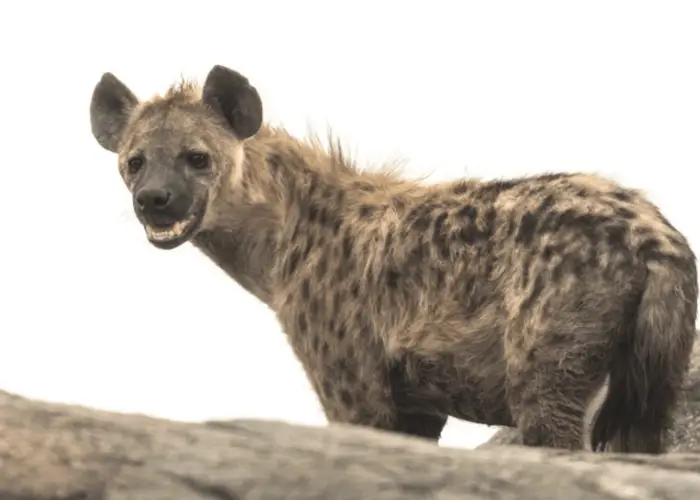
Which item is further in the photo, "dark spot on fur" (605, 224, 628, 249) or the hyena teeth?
the hyena teeth

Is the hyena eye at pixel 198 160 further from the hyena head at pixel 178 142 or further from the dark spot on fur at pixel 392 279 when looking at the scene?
the dark spot on fur at pixel 392 279

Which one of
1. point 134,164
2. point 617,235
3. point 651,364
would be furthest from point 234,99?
point 651,364

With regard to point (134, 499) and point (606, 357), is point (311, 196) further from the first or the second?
point (134, 499)

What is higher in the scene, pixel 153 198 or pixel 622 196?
pixel 622 196

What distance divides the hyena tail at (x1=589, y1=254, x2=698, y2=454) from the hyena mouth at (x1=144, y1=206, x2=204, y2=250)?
1.43m

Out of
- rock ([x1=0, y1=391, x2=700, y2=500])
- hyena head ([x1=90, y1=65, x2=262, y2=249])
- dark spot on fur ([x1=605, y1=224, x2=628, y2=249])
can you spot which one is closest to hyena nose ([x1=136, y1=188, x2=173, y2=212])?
hyena head ([x1=90, y1=65, x2=262, y2=249])

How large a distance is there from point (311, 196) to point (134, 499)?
184 centimetres

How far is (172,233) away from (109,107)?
2.23 ft

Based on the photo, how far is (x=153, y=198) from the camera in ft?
12.1

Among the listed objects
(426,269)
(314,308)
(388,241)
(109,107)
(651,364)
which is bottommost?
(651,364)

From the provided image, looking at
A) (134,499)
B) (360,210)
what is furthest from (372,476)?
(360,210)

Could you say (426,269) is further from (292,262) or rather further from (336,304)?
(292,262)

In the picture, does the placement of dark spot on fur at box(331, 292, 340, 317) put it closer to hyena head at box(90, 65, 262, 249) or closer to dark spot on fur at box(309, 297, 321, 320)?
dark spot on fur at box(309, 297, 321, 320)

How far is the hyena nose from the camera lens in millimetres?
3660
